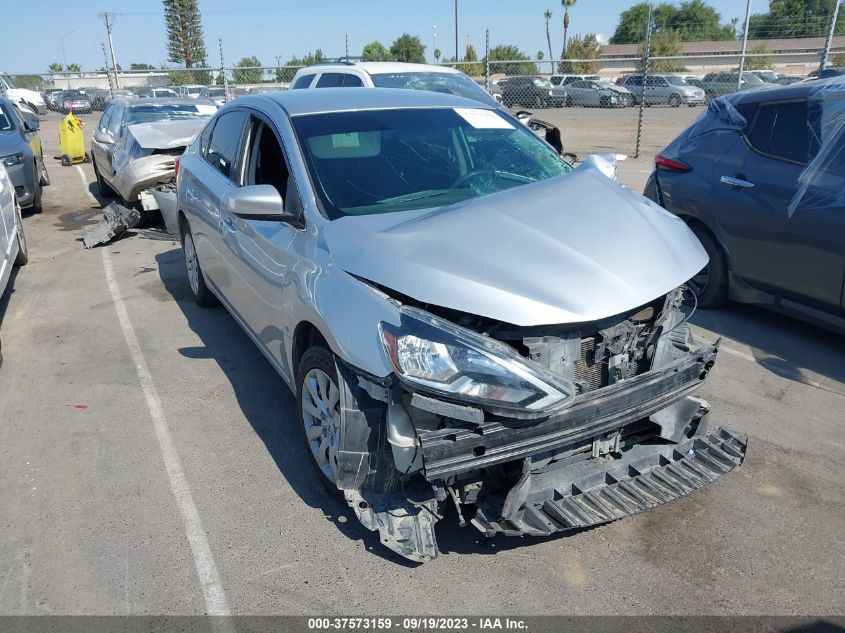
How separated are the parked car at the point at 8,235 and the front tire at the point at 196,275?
1.50m

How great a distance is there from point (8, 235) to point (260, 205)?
4.32 m

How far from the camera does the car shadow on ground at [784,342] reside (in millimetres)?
4789

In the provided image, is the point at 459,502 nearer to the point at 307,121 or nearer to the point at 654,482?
the point at 654,482

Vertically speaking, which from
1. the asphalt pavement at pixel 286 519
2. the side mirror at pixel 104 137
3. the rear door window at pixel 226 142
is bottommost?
the asphalt pavement at pixel 286 519

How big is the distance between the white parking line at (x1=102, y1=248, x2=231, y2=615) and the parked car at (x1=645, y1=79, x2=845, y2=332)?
424 centimetres

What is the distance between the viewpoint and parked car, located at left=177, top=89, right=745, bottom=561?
2.69 m

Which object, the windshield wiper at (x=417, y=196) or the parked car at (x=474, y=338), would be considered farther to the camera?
the windshield wiper at (x=417, y=196)

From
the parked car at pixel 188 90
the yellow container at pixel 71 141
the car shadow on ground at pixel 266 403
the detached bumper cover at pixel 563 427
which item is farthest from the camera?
the parked car at pixel 188 90

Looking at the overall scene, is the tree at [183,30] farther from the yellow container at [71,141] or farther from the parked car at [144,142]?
the parked car at [144,142]

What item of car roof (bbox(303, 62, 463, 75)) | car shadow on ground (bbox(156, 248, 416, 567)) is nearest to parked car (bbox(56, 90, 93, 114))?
car roof (bbox(303, 62, 463, 75))

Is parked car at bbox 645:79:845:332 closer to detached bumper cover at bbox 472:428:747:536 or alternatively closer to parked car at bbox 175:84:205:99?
detached bumper cover at bbox 472:428:747:536

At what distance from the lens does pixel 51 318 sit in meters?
6.27

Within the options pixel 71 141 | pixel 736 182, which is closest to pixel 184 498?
pixel 736 182

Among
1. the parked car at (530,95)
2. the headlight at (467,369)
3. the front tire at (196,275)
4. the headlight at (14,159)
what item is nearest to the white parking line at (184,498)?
the front tire at (196,275)
